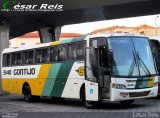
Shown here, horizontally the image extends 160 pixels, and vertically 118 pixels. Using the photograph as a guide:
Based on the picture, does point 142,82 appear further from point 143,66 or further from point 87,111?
point 87,111

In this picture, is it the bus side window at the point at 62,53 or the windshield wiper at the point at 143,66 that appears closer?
the windshield wiper at the point at 143,66

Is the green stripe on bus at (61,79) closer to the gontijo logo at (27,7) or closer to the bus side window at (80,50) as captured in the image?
the bus side window at (80,50)

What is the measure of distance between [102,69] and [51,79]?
4381 mm

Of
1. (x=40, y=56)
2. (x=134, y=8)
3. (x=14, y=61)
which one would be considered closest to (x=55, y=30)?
(x=134, y=8)

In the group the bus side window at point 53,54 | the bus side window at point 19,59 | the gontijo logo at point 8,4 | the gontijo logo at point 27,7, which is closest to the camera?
the bus side window at point 53,54

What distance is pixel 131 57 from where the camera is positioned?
1680cm

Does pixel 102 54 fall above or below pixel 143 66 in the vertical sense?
above

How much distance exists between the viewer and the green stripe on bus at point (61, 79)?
19.0 metres

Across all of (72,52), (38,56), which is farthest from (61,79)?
(38,56)

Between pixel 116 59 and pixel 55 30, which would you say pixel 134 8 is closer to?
pixel 55 30

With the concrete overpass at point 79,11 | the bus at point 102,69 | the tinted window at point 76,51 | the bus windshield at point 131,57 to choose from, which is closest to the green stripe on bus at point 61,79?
the bus at point 102,69

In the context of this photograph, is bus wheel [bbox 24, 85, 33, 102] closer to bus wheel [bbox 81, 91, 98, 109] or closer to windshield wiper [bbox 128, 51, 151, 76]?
bus wheel [bbox 81, 91, 98, 109]

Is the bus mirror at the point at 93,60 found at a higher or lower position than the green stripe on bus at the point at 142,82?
higher

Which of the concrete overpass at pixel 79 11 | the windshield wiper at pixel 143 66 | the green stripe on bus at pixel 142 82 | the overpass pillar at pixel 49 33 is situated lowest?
the green stripe on bus at pixel 142 82
